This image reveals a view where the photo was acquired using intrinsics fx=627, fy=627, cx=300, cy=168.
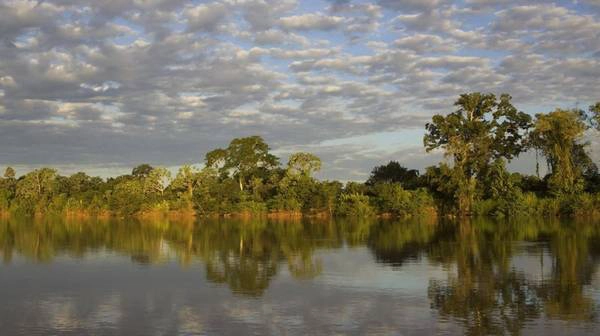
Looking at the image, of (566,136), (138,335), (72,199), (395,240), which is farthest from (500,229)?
(72,199)

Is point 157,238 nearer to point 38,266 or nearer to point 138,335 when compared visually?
point 38,266

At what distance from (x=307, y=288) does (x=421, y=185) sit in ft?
140

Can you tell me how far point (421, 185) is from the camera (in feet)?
185

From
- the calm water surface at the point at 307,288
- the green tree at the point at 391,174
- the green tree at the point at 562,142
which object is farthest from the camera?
the green tree at the point at 391,174

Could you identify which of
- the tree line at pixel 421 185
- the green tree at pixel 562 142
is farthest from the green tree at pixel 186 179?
the green tree at pixel 562 142

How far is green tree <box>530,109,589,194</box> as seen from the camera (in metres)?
46.6

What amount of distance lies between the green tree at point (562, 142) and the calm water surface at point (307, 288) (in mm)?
20392

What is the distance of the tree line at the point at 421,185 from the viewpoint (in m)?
47.7

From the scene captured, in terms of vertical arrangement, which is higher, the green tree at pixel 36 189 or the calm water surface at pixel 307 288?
the green tree at pixel 36 189

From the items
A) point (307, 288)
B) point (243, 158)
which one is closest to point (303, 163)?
point (243, 158)

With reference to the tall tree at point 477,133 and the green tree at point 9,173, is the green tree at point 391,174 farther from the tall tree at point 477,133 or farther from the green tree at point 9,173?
the green tree at point 9,173

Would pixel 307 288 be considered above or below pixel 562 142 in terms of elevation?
below

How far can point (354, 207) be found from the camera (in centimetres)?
5362

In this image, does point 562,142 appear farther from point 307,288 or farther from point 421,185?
point 307,288
